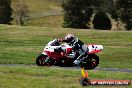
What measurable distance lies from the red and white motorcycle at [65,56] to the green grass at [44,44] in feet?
48.8

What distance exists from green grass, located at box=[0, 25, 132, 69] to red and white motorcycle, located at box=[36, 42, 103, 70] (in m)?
14.9

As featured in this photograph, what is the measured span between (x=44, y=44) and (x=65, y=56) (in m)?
30.1

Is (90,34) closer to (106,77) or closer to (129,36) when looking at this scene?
(129,36)

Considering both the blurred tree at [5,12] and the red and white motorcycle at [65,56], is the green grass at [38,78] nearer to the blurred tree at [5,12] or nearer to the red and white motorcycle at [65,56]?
the red and white motorcycle at [65,56]

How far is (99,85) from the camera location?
1609cm

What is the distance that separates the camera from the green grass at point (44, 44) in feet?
113

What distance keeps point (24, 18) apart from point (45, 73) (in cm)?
8597

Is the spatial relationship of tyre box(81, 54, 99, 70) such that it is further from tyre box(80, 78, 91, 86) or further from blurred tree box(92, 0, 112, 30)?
blurred tree box(92, 0, 112, 30)

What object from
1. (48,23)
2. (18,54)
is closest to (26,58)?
(18,54)

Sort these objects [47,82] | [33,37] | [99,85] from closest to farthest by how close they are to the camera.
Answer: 1. [99,85]
2. [47,82]
3. [33,37]

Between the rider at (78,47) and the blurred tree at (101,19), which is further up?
the rider at (78,47)

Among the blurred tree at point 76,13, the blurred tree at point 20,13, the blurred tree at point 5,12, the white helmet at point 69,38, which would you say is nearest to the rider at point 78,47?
the white helmet at point 69,38

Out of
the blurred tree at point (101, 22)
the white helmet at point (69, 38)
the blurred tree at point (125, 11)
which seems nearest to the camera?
the white helmet at point (69, 38)

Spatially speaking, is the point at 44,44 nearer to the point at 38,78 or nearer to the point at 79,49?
the point at 38,78
